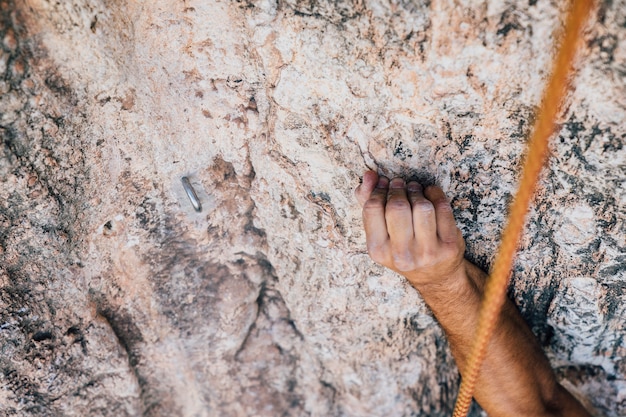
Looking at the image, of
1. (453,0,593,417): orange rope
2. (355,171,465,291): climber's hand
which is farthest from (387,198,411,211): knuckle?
(453,0,593,417): orange rope

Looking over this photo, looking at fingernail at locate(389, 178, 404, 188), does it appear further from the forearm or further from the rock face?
the forearm

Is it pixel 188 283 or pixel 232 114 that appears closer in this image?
pixel 232 114

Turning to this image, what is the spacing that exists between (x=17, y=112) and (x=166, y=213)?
31 cm

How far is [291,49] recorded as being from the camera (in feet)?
2.41

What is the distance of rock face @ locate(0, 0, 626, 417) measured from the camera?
26.5 inches

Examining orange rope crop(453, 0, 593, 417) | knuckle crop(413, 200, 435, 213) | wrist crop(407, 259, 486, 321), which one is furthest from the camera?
wrist crop(407, 259, 486, 321)

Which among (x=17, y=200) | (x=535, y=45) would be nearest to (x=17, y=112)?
(x=17, y=200)

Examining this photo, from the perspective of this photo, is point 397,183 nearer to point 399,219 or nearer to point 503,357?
point 399,219

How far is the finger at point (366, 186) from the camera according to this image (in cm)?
78

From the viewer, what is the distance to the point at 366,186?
785 mm

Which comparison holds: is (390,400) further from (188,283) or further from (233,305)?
(188,283)

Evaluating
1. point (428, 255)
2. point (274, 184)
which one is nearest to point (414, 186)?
point (428, 255)

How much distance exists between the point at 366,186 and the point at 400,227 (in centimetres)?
11

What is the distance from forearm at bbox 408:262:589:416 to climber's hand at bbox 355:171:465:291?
105 millimetres
